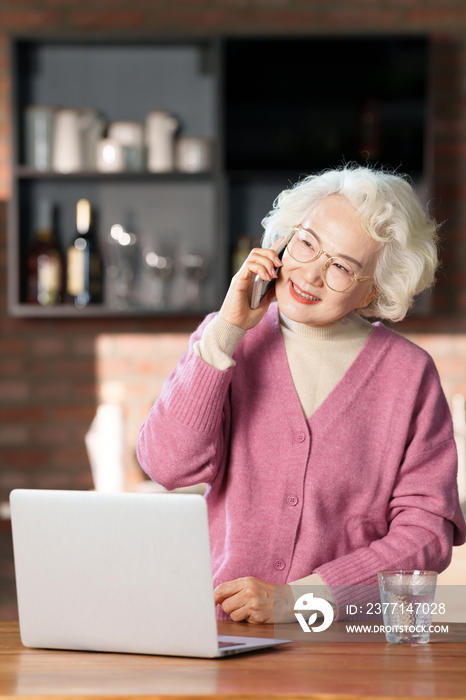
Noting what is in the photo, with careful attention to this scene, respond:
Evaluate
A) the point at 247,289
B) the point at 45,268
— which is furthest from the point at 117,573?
the point at 45,268

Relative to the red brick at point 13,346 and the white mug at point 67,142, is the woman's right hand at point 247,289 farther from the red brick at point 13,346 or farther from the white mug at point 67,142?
the red brick at point 13,346

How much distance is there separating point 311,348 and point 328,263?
0.18m

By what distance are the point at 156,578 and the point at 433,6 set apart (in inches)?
110

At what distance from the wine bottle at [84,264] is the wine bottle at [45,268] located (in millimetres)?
47

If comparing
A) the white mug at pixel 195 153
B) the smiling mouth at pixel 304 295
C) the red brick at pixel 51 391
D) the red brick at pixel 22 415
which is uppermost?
the white mug at pixel 195 153

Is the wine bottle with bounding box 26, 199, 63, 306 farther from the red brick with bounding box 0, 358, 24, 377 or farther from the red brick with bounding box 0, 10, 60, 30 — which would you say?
the red brick with bounding box 0, 10, 60, 30

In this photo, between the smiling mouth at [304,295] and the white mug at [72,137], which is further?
the white mug at [72,137]

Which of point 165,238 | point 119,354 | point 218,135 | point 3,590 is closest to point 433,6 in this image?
point 218,135

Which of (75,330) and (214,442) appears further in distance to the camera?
(75,330)

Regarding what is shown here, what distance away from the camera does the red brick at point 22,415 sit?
3.12m

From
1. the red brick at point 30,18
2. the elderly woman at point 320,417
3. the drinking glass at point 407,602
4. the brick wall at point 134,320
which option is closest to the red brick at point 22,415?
the brick wall at point 134,320

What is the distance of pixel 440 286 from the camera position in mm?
3123

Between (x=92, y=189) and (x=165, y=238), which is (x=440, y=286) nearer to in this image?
(x=165, y=238)

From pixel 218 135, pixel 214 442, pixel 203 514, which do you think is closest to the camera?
pixel 203 514
